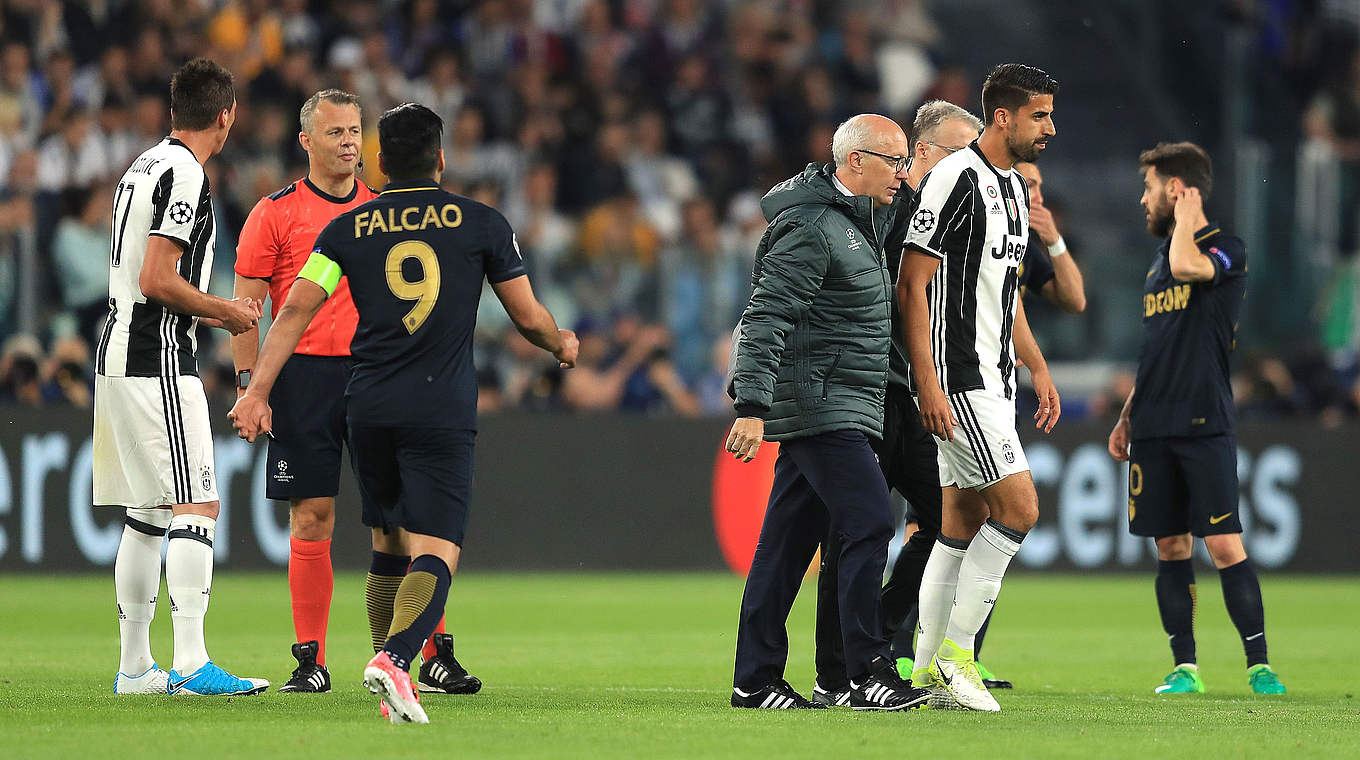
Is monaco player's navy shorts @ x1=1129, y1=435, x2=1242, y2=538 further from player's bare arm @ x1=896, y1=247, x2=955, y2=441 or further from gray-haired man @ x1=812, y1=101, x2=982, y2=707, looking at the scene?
player's bare arm @ x1=896, y1=247, x2=955, y2=441

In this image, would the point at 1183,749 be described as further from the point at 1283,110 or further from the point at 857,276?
the point at 1283,110

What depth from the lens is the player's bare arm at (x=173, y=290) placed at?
7742 millimetres

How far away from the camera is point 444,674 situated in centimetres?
824

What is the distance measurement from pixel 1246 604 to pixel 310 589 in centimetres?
467

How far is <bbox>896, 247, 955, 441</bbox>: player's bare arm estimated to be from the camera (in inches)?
300

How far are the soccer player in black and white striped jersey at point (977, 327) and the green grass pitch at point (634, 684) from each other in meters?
0.62

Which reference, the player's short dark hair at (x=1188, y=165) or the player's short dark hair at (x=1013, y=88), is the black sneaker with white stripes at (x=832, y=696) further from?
the player's short dark hair at (x=1188, y=165)

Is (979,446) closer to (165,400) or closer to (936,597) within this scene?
(936,597)

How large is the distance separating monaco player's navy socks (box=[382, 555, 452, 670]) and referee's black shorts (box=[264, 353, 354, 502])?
54.8 inches

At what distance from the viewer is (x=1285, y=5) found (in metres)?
22.5

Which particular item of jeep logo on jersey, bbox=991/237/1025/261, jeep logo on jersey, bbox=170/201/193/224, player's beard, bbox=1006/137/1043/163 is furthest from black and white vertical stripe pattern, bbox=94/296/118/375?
player's beard, bbox=1006/137/1043/163

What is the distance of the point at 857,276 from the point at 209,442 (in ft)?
9.71

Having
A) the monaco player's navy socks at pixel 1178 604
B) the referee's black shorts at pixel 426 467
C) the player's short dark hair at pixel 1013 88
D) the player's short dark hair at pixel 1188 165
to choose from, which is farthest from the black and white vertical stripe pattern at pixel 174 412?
the player's short dark hair at pixel 1188 165

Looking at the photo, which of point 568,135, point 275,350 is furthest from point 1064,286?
point 568,135
